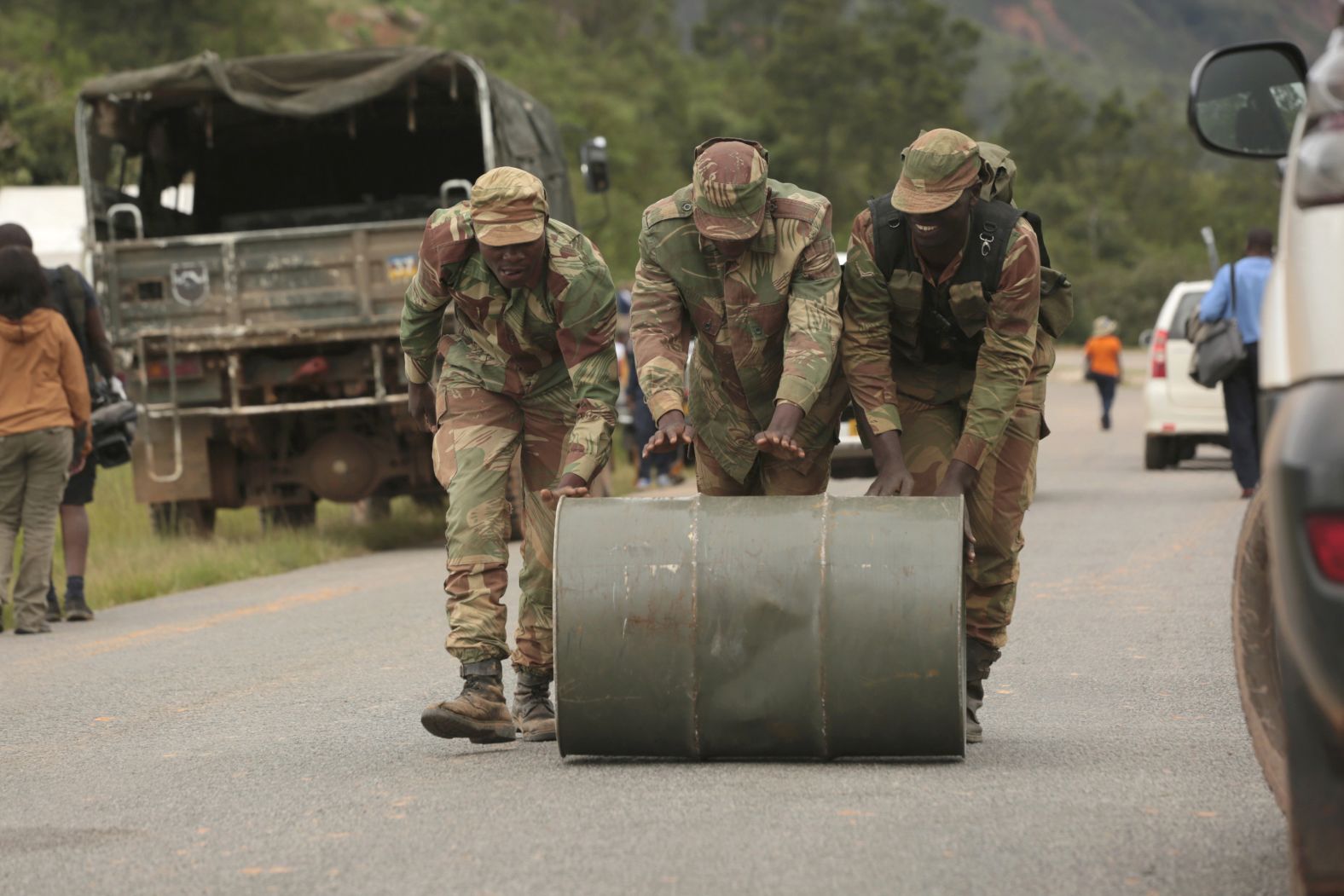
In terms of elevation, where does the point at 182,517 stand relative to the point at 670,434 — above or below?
below

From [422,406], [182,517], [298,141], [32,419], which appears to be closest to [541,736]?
[422,406]

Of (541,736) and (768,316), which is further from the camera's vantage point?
(541,736)

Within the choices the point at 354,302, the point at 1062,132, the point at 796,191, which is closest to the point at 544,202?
the point at 796,191

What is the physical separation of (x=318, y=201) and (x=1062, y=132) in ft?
299

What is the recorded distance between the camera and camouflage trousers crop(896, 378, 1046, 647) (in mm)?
5969

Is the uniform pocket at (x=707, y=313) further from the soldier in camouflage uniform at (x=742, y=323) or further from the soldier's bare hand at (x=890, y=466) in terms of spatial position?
the soldier's bare hand at (x=890, y=466)

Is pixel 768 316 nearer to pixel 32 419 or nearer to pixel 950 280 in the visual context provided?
pixel 950 280

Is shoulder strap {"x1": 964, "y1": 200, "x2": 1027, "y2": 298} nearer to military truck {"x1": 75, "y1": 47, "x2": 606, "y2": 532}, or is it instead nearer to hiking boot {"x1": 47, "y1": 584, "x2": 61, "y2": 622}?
hiking boot {"x1": 47, "y1": 584, "x2": 61, "y2": 622}

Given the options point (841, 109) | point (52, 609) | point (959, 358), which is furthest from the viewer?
point (841, 109)

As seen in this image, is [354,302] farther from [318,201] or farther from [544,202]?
[544,202]

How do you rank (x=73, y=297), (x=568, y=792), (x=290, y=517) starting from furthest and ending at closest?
(x=290, y=517) < (x=73, y=297) < (x=568, y=792)

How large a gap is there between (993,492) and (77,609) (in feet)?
19.7

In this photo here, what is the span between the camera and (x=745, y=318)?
234 inches

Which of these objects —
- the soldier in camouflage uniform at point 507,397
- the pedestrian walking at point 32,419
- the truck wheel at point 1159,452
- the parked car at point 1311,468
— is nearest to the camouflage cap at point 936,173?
the soldier in camouflage uniform at point 507,397
